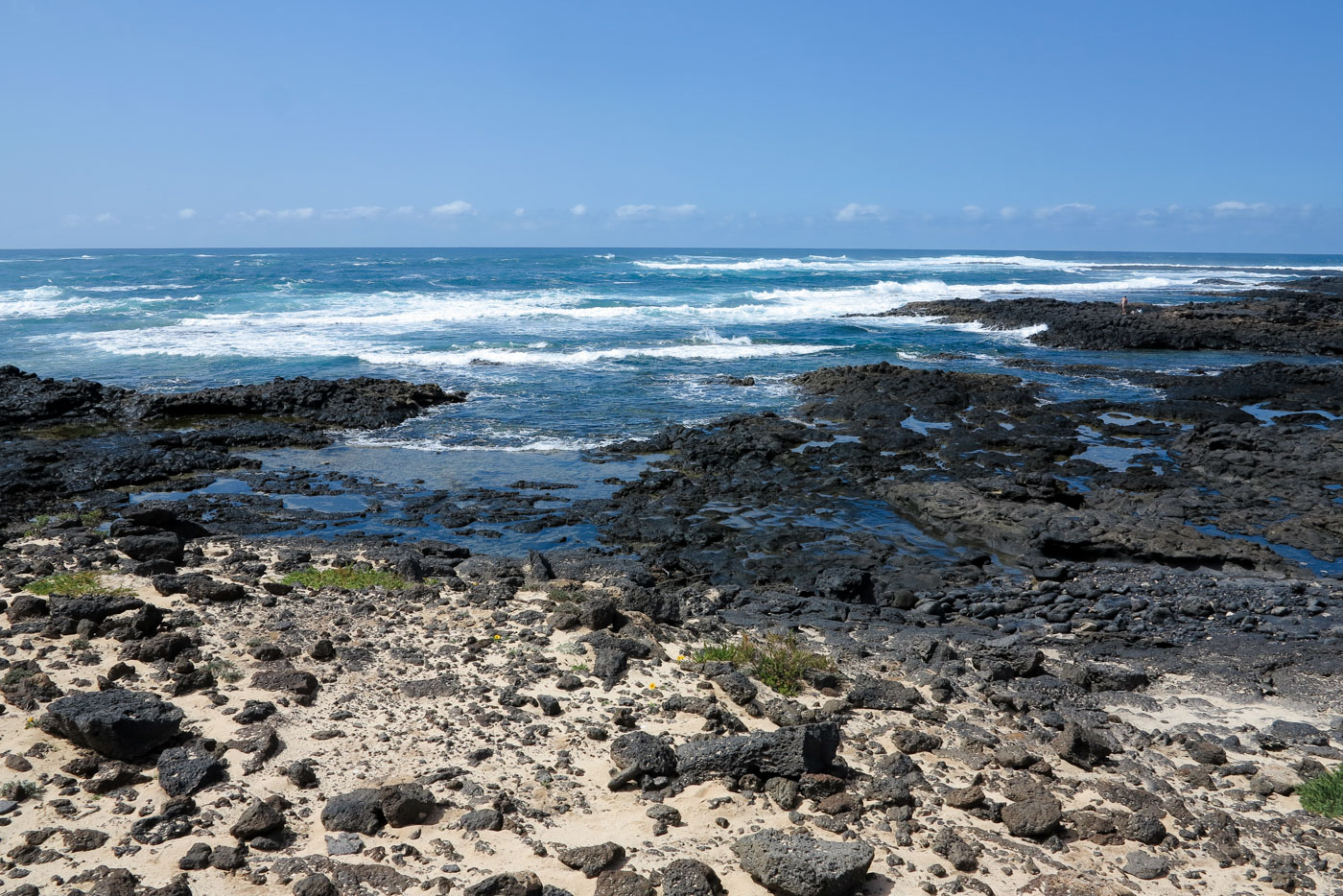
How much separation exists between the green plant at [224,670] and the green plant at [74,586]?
1819 millimetres

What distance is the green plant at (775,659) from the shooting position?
7.47 m

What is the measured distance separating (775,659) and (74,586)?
7051 mm

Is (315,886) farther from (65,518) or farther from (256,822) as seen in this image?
(65,518)

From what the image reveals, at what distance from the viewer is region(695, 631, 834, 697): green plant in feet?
24.5

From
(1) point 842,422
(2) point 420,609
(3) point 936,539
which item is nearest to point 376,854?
(2) point 420,609

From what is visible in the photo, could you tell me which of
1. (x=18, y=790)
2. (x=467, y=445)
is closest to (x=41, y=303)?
(x=467, y=445)

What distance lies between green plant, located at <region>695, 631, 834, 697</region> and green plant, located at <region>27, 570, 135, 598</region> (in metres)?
5.79

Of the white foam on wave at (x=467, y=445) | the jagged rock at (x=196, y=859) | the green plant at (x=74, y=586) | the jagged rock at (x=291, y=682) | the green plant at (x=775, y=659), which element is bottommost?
the green plant at (x=775, y=659)

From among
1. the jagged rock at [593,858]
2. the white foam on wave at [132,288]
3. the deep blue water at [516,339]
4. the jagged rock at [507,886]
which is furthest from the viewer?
the white foam on wave at [132,288]

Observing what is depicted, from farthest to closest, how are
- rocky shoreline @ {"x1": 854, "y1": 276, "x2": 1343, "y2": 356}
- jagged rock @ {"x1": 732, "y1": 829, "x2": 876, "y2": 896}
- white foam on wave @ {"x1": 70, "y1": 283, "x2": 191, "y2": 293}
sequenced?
white foam on wave @ {"x1": 70, "y1": 283, "x2": 191, "y2": 293}
rocky shoreline @ {"x1": 854, "y1": 276, "x2": 1343, "y2": 356}
jagged rock @ {"x1": 732, "y1": 829, "x2": 876, "y2": 896}

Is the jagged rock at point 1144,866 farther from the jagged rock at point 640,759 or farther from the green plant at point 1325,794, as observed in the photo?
the jagged rock at point 640,759

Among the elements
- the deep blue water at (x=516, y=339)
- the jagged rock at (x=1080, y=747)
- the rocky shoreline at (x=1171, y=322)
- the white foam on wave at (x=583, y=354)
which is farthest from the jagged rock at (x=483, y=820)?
the rocky shoreline at (x=1171, y=322)

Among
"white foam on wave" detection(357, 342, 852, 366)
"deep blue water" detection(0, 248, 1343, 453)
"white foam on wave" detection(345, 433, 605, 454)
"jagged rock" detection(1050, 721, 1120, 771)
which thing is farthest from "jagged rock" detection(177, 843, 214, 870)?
"white foam on wave" detection(357, 342, 852, 366)

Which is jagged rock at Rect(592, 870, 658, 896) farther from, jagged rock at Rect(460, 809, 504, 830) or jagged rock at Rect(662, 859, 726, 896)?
jagged rock at Rect(460, 809, 504, 830)
